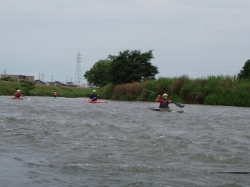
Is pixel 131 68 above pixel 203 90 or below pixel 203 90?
above

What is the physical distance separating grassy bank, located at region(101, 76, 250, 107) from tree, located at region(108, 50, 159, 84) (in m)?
9.99

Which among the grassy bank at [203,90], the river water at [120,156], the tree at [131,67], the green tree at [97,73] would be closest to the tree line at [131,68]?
the tree at [131,67]

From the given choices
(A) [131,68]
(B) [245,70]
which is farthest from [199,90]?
(B) [245,70]

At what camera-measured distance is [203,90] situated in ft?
128

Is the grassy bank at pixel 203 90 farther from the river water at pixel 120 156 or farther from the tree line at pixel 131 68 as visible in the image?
the river water at pixel 120 156

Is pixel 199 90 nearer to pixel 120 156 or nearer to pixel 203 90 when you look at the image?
pixel 203 90

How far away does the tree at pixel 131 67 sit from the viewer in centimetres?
5719

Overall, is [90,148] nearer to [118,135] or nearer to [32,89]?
[118,135]

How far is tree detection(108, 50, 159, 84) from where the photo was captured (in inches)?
2251

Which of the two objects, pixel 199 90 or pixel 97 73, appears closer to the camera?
pixel 199 90

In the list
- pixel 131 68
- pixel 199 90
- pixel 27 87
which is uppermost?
pixel 131 68

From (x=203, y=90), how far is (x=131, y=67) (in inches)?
779

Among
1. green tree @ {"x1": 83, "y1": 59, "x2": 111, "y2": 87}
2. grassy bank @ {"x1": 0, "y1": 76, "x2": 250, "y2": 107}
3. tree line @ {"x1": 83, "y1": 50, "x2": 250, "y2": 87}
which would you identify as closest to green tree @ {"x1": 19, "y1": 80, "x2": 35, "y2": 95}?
tree line @ {"x1": 83, "y1": 50, "x2": 250, "y2": 87}

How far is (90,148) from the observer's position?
11.4 m
